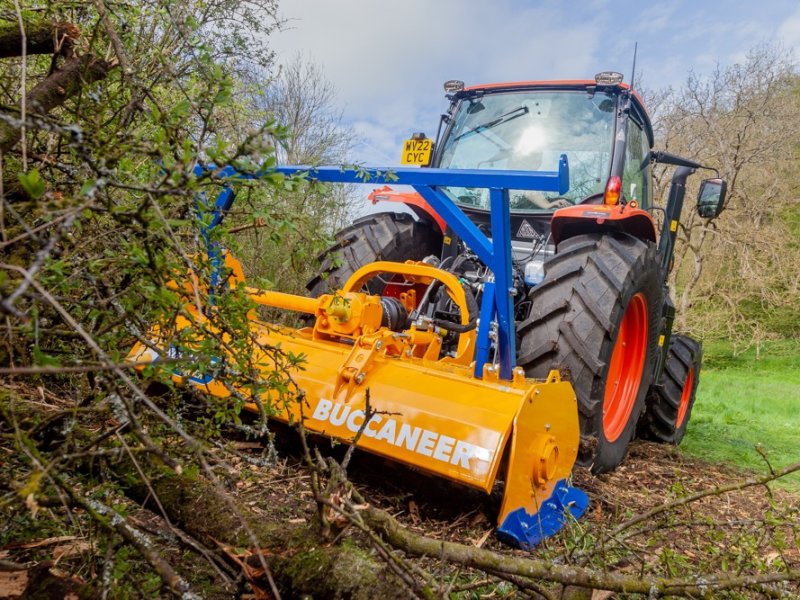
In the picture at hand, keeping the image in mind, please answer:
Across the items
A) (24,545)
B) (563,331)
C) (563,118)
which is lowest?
(24,545)

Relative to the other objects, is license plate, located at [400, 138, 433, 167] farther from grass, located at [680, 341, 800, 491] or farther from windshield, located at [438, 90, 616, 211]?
grass, located at [680, 341, 800, 491]

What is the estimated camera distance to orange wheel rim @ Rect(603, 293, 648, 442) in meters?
3.77

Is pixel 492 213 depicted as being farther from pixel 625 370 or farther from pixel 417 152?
pixel 625 370

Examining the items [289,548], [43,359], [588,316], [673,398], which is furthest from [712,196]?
[43,359]

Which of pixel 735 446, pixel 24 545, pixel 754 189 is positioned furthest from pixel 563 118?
pixel 754 189

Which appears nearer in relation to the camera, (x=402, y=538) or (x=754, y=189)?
(x=402, y=538)

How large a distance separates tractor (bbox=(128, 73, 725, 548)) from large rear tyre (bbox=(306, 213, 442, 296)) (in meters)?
0.01

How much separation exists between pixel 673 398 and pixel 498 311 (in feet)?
9.25

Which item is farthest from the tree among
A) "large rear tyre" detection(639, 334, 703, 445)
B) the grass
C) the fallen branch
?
the fallen branch

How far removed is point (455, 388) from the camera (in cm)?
253

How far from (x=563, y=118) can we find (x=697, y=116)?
13093 mm

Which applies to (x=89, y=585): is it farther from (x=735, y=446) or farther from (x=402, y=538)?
(x=735, y=446)

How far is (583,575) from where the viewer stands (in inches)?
53.6

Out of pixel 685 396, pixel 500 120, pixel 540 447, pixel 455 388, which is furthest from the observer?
pixel 685 396
